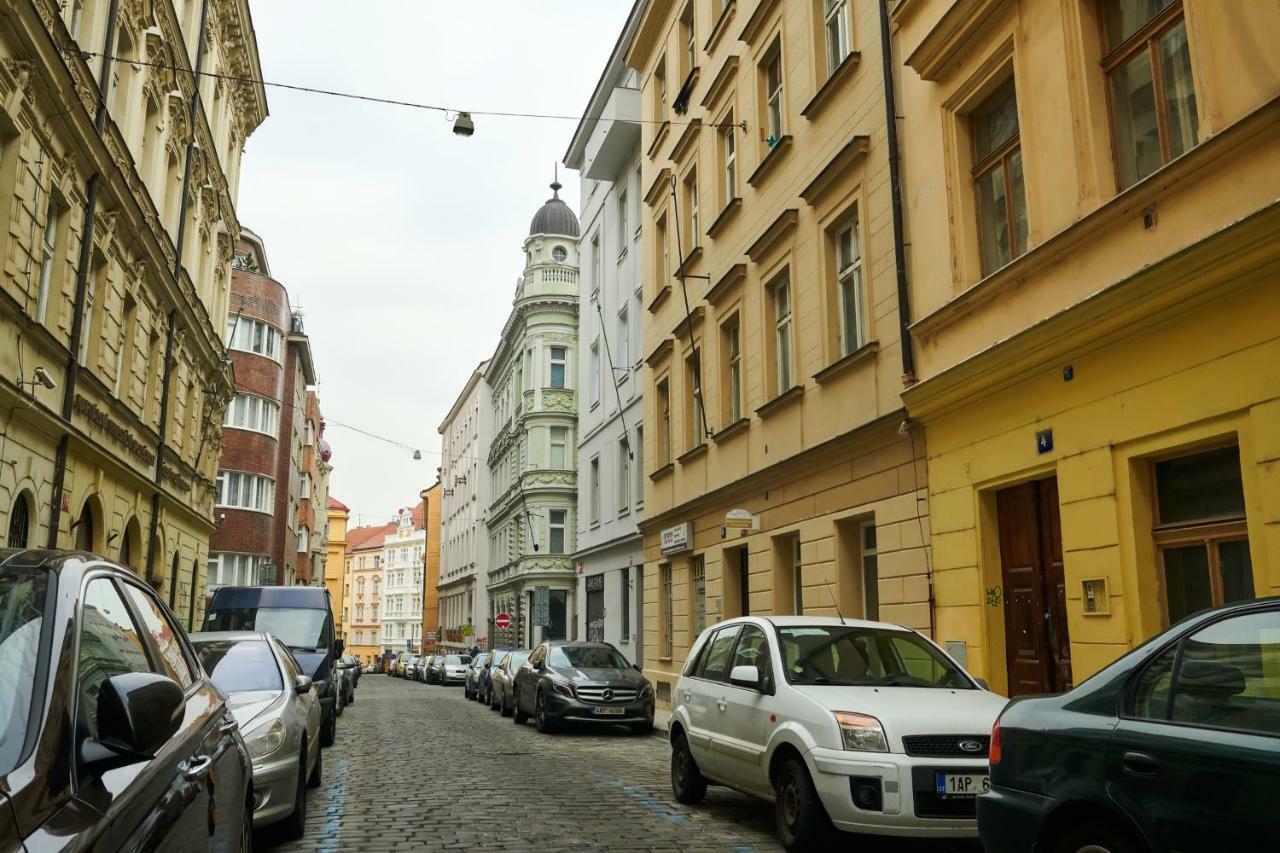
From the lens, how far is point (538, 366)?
155 feet

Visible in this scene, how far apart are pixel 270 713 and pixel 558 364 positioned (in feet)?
132

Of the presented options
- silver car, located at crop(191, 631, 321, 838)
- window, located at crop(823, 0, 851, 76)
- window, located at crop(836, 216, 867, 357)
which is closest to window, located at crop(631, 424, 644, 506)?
window, located at crop(836, 216, 867, 357)

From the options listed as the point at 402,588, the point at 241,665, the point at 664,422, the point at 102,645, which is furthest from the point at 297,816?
the point at 402,588

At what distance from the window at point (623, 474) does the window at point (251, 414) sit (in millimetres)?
19146

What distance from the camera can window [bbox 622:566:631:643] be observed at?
27.8m

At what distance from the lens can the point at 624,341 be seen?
29609 millimetres

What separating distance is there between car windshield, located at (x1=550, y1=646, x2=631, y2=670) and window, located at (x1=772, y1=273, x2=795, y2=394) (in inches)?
212

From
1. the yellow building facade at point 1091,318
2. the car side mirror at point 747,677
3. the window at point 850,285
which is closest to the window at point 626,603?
the window at point 850,285

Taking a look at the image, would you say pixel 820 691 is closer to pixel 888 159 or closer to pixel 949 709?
pixel 949 709

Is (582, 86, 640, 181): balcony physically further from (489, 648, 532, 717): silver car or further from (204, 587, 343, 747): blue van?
(204, 587, 343, 747): blue van

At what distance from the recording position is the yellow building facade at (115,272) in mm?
14047

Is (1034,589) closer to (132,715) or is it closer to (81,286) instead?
(132,715)

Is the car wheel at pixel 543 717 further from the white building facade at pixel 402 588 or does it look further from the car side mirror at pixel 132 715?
the white building facade at pixel 402 588

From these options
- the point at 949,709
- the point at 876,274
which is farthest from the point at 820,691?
the point at 876,274
